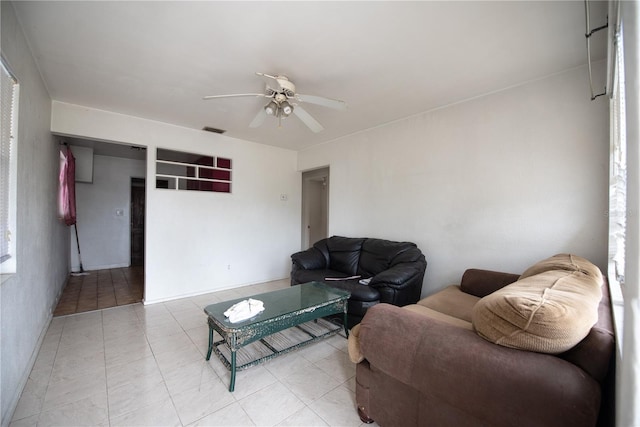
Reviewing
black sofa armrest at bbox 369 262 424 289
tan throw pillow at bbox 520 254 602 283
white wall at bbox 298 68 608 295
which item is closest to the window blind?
black sofa armrest at bbox 369 262 424 289

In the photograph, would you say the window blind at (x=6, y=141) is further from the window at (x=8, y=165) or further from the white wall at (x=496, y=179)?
the white wall at (x=496, y=179)

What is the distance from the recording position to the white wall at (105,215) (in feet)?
18.0

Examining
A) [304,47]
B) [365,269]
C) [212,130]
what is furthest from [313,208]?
[304,47]

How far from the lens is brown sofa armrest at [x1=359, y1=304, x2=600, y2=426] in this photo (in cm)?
91

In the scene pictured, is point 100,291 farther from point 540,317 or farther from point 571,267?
point 571,267

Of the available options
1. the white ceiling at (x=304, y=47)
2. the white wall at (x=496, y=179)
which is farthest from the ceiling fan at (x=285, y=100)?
the white wall at (x=496, y=179)

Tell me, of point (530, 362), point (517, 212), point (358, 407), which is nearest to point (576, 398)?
point (530, 362)

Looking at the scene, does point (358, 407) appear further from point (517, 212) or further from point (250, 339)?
point (517, 212)

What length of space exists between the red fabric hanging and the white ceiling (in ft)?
4.94

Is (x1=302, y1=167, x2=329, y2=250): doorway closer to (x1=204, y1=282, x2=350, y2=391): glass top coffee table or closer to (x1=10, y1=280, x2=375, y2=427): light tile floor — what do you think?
(x1=204, y1=282, x2=350, y2=391): glass top coffee table

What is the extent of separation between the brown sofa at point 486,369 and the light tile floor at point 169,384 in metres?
0.48

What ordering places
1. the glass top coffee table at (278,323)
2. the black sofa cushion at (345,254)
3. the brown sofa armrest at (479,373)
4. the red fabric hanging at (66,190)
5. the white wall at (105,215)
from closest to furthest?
the brown sofa armrest at (479,373)
the glass top coffee table at (278,323)
the black sofa cushion at (345,254)
the red fabric hanging at (66,190)
the white wall at (105,215)

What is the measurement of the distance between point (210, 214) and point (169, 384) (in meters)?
2.69

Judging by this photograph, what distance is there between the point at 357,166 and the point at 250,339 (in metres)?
3.00
